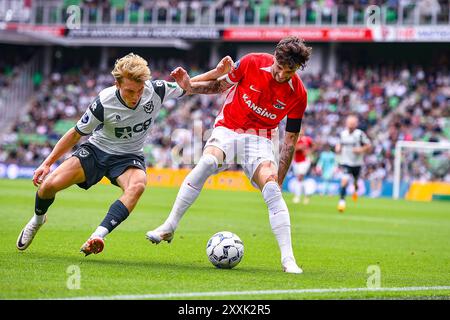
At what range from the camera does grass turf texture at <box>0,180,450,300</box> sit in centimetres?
699

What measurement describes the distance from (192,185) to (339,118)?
97.5 feet

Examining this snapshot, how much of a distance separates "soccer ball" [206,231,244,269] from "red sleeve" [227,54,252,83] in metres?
1.70

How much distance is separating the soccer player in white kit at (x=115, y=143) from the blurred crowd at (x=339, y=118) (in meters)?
24.6

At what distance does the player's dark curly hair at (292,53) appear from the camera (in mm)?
8391

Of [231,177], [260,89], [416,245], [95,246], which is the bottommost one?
[231,177]

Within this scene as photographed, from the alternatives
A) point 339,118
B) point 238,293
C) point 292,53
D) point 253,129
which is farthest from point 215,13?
point 238,293

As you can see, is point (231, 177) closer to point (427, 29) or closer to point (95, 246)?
point (427, 29)

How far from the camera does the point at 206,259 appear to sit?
9734mm

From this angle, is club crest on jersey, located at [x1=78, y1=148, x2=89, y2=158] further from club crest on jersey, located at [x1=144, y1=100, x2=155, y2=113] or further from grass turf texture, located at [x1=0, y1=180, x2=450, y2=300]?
grass turf texture, located at [x1=0, y1=180, x2=450, y2=300]

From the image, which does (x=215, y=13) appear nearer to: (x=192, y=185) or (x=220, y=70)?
(x=220, y=70)

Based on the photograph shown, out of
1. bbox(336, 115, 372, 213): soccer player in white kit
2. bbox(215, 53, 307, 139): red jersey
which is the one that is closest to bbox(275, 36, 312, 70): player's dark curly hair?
bbox(215, 53, 307, 139): red jersey

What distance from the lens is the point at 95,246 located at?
8.17m
